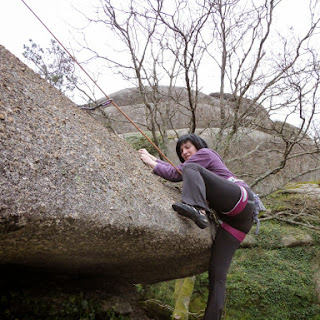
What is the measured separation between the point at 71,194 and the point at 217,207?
1.42 metres

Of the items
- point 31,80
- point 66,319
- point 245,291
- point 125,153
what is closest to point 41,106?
point 31,80

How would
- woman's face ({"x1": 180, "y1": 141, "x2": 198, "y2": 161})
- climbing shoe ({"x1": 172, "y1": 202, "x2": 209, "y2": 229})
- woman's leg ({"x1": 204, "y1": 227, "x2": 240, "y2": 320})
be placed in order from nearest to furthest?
climbing shoe ({"x1": 172, "y1": 202, "x2": 209, "y2": 229}), woman's leg ({"x1": 204, "y1": 227, "x2": 240, "y2": 320}), woman's face ({"x1": 180, "y1": 141, "x2": 198, "y2": 161})

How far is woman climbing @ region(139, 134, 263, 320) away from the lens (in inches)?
86.9

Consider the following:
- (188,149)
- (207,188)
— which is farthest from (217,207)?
(188,149)

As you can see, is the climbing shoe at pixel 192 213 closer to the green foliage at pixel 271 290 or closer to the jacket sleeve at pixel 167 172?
the jacket sleeve at pixel 167 172

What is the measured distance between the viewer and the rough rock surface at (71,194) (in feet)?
4.60

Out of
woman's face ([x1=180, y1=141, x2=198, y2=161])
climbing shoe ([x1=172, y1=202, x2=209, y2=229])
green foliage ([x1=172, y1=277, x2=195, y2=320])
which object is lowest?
green foliage ([x1=172, y1=277, x2=195, y2=320])

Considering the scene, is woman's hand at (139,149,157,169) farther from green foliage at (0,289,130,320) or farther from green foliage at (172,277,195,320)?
green foliage at (172,277,195,320)

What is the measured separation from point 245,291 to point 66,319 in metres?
5.54

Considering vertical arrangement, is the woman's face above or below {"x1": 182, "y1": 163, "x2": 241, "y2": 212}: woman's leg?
above

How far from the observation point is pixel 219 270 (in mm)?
2529

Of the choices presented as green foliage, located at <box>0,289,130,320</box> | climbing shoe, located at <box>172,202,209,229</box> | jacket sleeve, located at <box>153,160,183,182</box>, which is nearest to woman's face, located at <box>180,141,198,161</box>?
jacket sleeve, located at <box>153,160,183,182</box>

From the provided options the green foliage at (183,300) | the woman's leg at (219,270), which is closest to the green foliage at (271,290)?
the green foliage at (183,300)

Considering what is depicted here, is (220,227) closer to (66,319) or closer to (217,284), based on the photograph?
(217,284)
